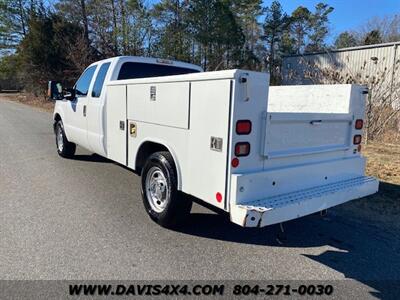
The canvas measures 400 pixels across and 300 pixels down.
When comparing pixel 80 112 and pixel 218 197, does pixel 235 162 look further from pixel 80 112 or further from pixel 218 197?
pixel 80 112

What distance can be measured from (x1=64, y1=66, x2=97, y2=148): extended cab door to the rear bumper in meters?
4.27

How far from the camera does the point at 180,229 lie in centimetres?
437

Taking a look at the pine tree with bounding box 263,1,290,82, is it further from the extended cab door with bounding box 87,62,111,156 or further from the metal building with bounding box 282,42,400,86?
the extended cab door with bounding box 87,62,111,156

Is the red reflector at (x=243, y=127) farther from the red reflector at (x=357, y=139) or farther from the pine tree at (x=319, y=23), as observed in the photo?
the pine tree at (x=319, y=23)

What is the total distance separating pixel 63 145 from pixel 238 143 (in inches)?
245

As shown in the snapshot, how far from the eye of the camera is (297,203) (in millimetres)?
3430

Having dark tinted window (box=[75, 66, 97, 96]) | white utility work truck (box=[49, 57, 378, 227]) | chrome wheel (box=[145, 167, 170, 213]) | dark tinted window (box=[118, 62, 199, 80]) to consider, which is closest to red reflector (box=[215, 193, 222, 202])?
white utility work truck (box=[49, 57, 378, 227])

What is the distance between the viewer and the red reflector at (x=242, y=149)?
328 centimetres

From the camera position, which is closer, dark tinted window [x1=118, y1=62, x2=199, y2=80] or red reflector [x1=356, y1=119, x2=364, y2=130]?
red reflector [x1=356, y1=119, x2=364, y2=130]

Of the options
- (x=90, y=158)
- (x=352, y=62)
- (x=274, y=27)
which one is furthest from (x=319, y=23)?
(x=90, y=158)

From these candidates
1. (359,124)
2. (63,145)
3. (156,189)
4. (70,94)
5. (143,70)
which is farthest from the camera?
(63,145)

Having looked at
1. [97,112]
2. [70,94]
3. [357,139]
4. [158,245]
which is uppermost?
[70,94]

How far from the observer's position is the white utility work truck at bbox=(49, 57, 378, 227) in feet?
10.8

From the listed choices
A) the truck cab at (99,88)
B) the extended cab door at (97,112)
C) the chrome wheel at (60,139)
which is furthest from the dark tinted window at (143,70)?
the chrome wheel at (60,139)
